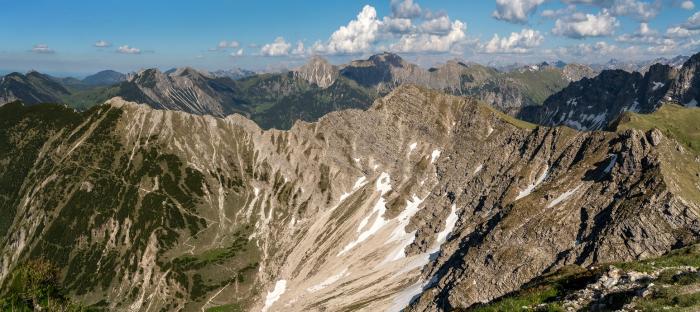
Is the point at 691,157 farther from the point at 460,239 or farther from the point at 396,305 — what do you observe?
the point at 396,305

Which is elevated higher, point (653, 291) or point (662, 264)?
point (653, 291)

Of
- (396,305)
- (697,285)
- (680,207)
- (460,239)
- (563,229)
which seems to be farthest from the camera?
(460,239)

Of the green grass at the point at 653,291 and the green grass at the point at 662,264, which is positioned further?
the green grass at the point at 662,264

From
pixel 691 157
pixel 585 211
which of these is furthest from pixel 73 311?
pixel 691 157

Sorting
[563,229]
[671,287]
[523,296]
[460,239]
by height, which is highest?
[671,287]

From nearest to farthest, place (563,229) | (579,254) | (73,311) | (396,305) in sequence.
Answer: (73,311) < (579,254) < (563,229) < (396,305)

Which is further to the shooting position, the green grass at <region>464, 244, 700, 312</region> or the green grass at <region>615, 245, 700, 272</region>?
the green grass at <region>615, 245, 700, 272</region>

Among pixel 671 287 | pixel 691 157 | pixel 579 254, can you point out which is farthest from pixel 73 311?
pixel 691 157

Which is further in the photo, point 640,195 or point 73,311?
point 640,195

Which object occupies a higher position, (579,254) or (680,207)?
(680,207)

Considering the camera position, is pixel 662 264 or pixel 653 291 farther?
pixel 662 264
